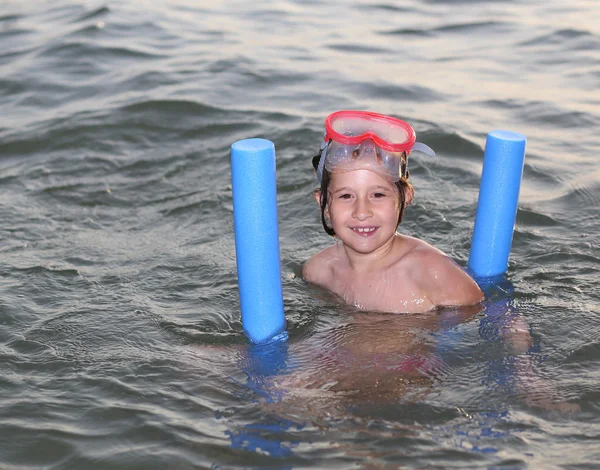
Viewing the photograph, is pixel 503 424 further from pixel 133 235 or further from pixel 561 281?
pixel 133 235

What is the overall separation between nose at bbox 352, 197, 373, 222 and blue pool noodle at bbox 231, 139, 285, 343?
0.63 meters

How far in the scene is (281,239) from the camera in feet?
21.1

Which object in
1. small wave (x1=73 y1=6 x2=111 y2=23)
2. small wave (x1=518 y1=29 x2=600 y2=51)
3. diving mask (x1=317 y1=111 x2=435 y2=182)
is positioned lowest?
diving mask (x1=317 y1=111 x2=435 y2=182)

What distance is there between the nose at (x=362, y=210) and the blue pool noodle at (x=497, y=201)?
728 mm

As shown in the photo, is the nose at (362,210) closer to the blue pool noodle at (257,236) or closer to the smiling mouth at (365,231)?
the smiling mouth at (365,231)

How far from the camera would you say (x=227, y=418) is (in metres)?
4.04

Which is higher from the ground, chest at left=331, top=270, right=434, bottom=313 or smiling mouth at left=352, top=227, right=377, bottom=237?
smiling mouth at left=352, top=227, right=377, bottom=237

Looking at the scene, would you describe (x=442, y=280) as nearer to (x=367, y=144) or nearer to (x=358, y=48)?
(x=367, y=144)

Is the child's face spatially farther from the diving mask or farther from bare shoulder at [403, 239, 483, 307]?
bare shoulder at [403, 239, 483, 307]

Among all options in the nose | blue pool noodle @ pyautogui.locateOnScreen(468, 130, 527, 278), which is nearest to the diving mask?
the nose

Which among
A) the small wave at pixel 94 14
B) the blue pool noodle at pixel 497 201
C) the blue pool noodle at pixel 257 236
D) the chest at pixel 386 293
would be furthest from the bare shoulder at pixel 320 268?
the small wave at pixel 94 14

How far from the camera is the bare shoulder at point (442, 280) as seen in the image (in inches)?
188

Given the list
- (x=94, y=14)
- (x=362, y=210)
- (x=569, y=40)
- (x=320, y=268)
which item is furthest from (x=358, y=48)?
(x=362, y=210)

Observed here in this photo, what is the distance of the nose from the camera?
4.68 meters
